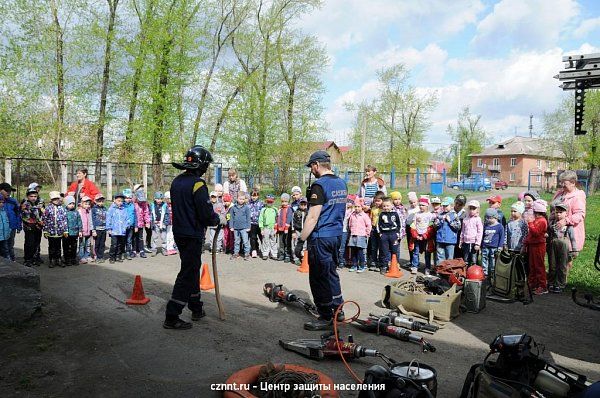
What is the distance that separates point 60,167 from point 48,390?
17.4 metres

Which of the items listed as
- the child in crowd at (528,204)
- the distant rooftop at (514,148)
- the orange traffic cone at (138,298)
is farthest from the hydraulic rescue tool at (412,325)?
the distant rooftop at (514,148)

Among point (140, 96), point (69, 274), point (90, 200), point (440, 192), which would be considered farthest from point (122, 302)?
point (440, 192)

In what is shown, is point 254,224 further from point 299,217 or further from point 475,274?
point 475,274

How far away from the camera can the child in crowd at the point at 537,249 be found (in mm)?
8211

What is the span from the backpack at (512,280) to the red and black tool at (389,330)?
2813 mm

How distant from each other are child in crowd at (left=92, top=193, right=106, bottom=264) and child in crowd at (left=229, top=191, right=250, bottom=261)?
9.75 ft

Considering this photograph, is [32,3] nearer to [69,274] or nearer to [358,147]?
[69,274]

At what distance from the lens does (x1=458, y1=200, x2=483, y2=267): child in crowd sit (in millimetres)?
8945

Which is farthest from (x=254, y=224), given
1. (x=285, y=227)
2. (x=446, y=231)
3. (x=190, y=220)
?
(x=190, y=220)

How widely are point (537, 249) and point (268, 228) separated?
19.6 ft

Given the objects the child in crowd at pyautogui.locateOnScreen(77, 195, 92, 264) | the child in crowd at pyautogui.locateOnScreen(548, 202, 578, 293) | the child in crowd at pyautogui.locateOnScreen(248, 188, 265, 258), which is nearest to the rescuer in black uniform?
the child in crowd at pyautogui.locateOnScreen(77, 195, 92, 264)

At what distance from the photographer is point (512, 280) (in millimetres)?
7609

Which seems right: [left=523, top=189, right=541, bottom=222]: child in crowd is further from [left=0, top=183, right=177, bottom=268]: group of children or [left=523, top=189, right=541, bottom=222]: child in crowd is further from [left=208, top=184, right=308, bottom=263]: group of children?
[left=0, top=183, right=177, bottom=268]: group of children

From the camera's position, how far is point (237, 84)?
29.3m
